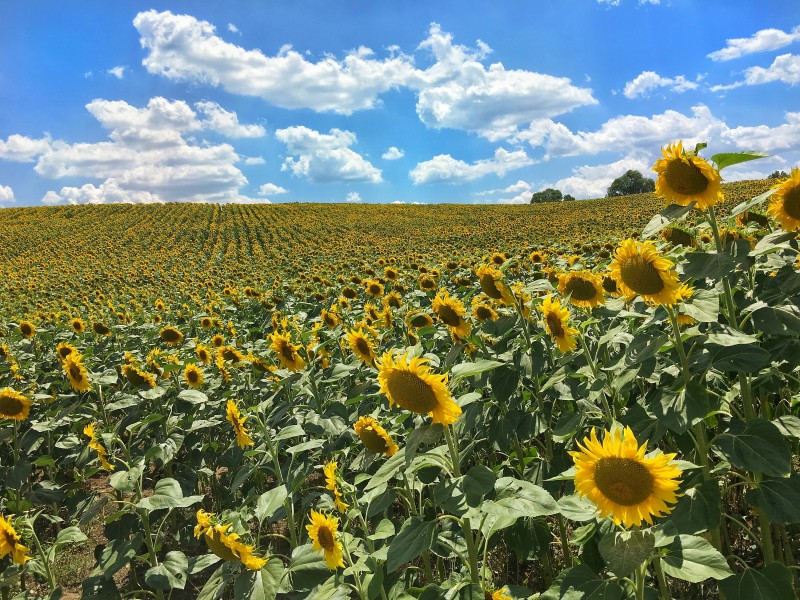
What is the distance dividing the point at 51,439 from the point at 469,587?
16.9ft

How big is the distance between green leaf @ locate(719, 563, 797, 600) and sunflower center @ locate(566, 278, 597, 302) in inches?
60.1

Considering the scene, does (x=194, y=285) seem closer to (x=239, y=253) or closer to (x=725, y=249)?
(x=725, y=249)

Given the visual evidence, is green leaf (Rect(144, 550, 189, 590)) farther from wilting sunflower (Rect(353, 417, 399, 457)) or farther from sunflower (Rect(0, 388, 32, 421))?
sunflower (Rect(0, 388, 32, 421))

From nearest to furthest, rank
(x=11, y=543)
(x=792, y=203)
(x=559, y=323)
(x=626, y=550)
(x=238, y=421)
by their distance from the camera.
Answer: (x=626, y=550) < (x=792, y=203) < (x=559, y=323) < (x=11, y=543) < (x=238, y=421)

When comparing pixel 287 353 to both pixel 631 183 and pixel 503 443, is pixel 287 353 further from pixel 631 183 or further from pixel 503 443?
pixel 631 183

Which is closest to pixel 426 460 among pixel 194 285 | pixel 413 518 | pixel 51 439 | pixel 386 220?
pixel 413 518

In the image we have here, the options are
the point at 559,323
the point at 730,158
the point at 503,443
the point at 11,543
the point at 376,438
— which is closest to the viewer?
the point at 730,158

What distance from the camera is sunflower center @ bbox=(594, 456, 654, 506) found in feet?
4.99

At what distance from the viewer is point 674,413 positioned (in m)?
1.76

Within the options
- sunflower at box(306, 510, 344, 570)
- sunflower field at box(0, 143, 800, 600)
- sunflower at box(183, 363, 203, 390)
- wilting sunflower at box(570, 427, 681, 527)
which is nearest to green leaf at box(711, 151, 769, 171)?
sunflower field at box(0, 143, 800, 600)

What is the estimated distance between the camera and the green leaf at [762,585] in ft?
5.56

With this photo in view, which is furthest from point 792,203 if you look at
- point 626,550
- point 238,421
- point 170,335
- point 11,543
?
point 170,335

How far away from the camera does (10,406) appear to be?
4254mm

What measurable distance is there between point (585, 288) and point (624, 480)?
1608 millimetres
